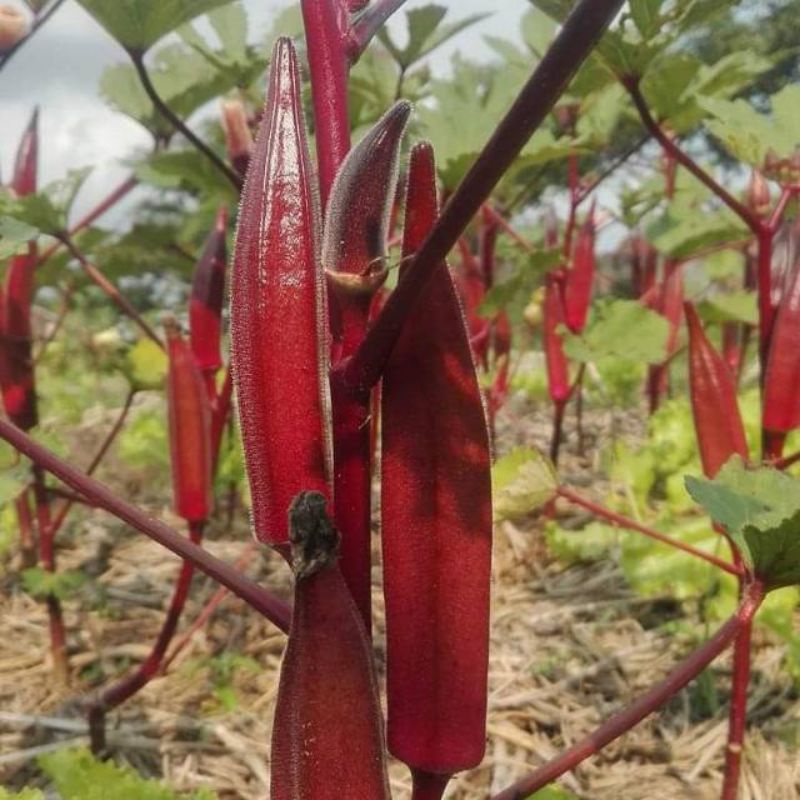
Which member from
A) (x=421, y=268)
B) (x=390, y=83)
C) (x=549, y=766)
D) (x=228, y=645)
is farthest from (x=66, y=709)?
(x=390, y=83)

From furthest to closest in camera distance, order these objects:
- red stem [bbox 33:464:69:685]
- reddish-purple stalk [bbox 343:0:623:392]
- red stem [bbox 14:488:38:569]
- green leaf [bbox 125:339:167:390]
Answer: red stem [bbox 14:488:38:569] < green leaf [bbox 125:339:167:390] < red stem [bbox 33:464:69:685] < reddish-purple stalk [bbox 343:0:623:392]

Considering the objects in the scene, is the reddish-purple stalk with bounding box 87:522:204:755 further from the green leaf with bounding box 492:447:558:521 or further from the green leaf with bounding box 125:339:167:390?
the green leaf with bounding box 125:339:167:390

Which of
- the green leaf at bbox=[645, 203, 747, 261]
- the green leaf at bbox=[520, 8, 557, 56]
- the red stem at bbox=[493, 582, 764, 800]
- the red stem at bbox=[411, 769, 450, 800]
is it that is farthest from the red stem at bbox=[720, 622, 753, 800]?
the green leaf at bbox=[520, 8, 557, 56]

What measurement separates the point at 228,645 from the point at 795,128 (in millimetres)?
1093

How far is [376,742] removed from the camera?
1.86 feet

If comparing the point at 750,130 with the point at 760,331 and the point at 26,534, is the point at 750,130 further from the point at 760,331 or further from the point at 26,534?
the point at 26,534

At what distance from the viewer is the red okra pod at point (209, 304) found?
1.43 meters

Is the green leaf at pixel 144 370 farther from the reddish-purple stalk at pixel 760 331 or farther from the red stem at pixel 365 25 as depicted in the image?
the red stem at pixel 365 25

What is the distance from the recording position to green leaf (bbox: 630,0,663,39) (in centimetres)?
109

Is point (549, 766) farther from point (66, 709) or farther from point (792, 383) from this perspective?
Result: point (66, 709)

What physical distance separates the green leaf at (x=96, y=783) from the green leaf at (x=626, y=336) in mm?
1007

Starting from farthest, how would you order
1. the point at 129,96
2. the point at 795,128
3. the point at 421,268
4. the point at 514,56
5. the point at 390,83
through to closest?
the point at 514,56 → the point at 390,83 → the point at 129,96 → the point at 795,128 → the point at 421,268

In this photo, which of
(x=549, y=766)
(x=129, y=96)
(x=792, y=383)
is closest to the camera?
(x=549, y=766)

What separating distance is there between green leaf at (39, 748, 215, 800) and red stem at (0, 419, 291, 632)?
30cm
